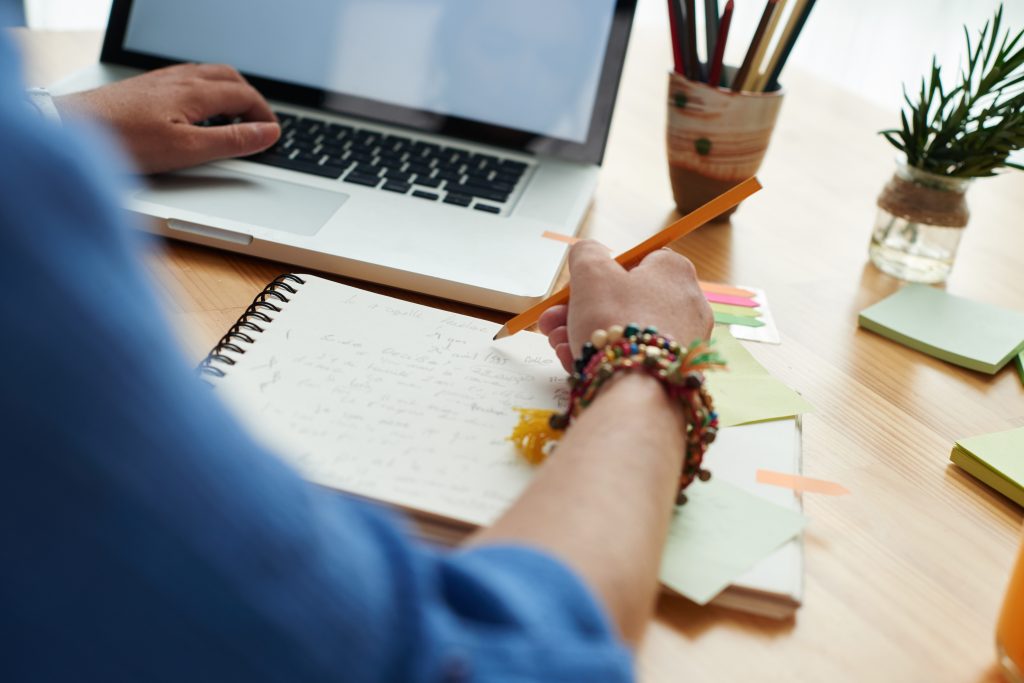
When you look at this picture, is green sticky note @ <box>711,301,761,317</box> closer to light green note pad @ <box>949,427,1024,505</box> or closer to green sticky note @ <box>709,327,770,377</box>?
green sticky note @ <box>709,327,770,377</box>

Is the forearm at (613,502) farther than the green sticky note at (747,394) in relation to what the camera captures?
No

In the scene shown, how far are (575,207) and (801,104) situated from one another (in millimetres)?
615

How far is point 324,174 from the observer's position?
0.87 meters

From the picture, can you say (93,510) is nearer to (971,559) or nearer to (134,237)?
(134,237)

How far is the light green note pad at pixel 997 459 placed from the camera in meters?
0.61

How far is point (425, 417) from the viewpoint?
579 millimetres

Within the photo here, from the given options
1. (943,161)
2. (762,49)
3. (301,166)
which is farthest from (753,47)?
(301,166)

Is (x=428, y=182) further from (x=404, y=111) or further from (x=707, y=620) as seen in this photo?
(x=707, y=620)

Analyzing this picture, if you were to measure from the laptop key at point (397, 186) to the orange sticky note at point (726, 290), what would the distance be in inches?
10.8

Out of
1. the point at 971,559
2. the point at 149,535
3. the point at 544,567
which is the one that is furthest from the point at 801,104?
the point at 149,535

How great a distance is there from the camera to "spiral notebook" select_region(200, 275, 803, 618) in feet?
1.65

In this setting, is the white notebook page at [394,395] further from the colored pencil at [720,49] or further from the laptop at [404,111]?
the colored pencil at [720,49]

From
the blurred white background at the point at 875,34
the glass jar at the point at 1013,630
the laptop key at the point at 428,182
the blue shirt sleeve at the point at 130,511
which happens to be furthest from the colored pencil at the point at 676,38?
the blurred white background at the point at 875,34

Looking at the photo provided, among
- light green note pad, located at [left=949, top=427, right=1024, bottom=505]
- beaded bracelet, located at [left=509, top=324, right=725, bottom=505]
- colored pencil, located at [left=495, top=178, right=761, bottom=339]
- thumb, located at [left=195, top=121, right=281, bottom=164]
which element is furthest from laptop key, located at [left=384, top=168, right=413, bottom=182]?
light green note pad, located at [left=949, top=427, right=1024, bottom=505]
